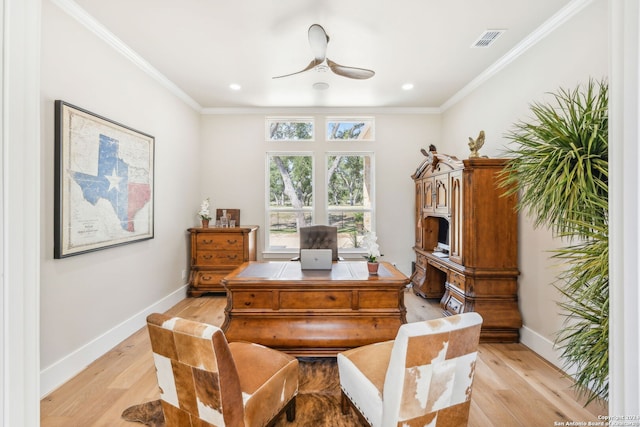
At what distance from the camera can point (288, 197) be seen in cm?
506

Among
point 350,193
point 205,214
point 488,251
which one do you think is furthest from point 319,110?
point 488,251

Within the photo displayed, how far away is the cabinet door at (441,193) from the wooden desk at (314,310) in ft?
4.83

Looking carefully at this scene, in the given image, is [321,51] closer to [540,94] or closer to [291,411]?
[540,94]

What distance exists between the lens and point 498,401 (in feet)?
6.95

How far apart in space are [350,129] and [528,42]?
2625 mm

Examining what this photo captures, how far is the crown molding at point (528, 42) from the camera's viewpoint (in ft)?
7.76

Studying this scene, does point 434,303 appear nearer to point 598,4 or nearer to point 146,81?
point 598,4

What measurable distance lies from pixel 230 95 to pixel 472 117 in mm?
3274

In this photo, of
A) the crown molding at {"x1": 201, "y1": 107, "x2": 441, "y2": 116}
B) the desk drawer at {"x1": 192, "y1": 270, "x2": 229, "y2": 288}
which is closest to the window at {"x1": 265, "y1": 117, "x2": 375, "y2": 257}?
the crown molding at {"x1": 201, "y1": 107, "x2": 441, "y2": 116}

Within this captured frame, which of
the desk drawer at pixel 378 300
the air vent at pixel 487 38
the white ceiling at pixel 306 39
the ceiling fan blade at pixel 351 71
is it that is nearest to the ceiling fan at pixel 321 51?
the ceiling fan blade at pixel 351 71

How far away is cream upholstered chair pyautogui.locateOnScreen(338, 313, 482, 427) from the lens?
1.30 meters

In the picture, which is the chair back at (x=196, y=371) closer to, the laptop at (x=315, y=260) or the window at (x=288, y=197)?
the laptop at (x=315, y=260)

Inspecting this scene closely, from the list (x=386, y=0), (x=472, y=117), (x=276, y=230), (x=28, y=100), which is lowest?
(x=276, y=230)

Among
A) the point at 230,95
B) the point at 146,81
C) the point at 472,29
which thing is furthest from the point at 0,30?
the point at 230,95
